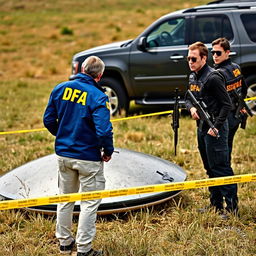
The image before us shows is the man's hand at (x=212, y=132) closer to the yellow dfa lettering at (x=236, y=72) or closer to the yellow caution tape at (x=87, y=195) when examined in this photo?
the yellow caution tape at (x=87, y=195)

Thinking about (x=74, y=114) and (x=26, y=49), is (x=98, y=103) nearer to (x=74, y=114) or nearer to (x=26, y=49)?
(x=74, y=114)

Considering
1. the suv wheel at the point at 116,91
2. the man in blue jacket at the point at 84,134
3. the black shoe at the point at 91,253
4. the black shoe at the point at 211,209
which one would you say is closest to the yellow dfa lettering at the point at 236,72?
the black shoe at the point at 211,209

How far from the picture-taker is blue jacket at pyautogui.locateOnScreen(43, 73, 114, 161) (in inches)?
161

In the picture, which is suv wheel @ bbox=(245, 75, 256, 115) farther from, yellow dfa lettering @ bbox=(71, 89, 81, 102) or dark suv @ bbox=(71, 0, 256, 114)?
yellow dfa lettering @ bbox=(71, 89, 81, 102)

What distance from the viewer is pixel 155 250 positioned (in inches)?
177

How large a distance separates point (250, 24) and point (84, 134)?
230 inches

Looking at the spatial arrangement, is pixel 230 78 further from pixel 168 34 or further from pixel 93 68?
pixel 168 34

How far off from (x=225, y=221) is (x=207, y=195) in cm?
83

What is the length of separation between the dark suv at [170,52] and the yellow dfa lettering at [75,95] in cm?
536

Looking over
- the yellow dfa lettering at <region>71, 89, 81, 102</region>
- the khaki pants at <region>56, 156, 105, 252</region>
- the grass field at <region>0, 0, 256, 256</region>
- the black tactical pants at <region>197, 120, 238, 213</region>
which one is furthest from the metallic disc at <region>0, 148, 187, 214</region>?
the yellow dfa lettering at <region>71, 89, 81, 102</region>

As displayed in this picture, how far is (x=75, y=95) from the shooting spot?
4.15m

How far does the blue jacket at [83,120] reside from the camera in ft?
13.4

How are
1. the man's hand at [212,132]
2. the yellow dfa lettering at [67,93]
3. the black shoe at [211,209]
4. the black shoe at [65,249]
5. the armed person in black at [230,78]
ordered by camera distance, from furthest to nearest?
the black shoe at [211,209]
the armed person in black at [230,78]
the man's hand at [212,132]
the black shoe at [65,249]
the yellow dfa lettering at [67,93]

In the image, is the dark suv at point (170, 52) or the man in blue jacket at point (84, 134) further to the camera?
the dark suv at point (170, 52)
